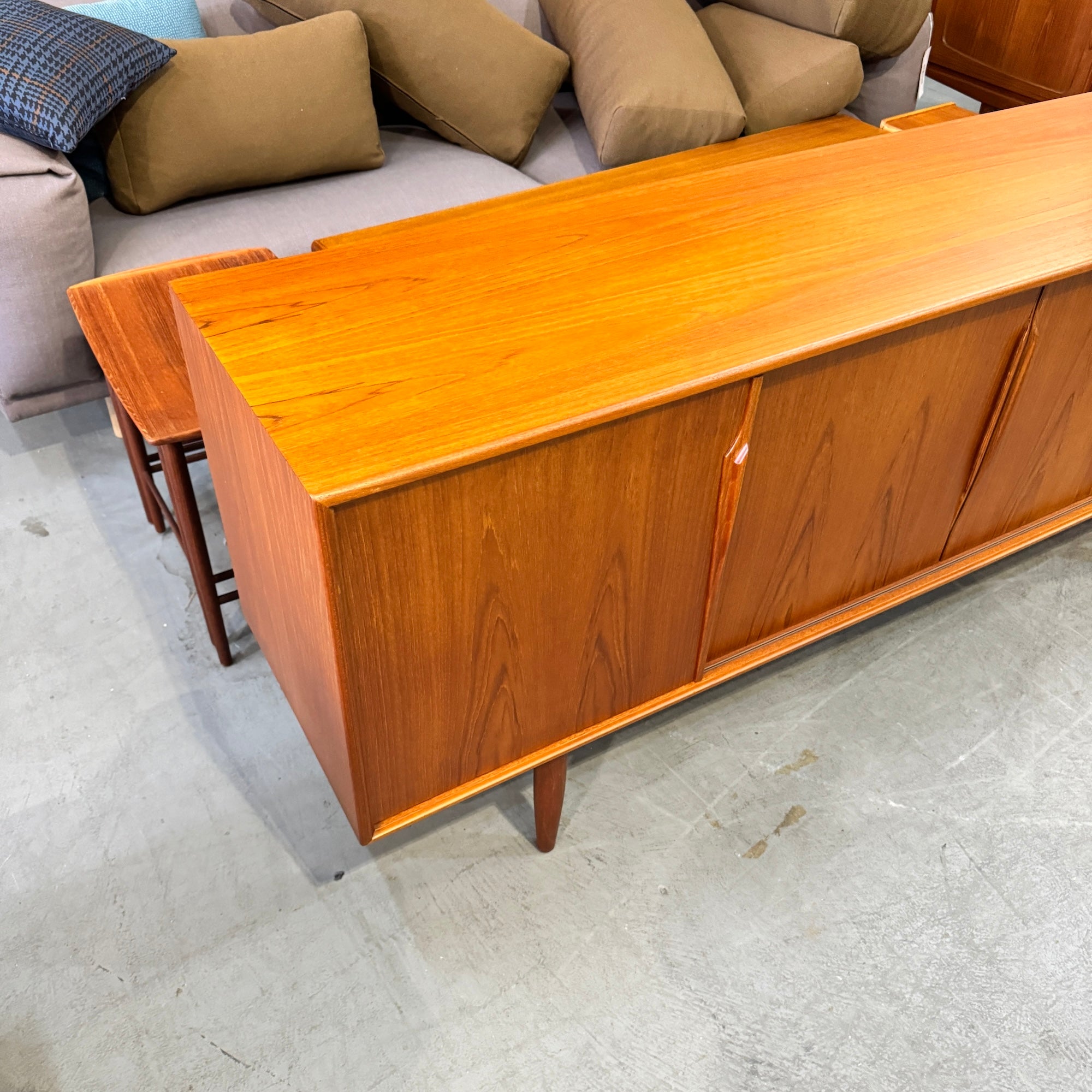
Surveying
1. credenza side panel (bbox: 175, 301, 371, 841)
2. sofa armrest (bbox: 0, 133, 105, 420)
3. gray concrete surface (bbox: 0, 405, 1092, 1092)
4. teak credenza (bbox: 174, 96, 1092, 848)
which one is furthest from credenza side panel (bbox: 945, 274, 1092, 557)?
sofa armrest (bbox: 0, 133, 105, 420)

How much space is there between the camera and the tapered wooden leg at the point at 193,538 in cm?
145

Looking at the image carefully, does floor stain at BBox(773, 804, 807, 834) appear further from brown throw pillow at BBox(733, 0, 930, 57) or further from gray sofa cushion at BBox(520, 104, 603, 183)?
brown throw pillow at BBox(733, 0, 930, 57)

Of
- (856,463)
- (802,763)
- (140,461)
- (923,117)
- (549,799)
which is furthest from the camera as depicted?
(923,117)

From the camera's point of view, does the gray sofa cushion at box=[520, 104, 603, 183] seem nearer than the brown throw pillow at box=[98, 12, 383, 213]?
No

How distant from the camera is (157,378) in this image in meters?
1.49

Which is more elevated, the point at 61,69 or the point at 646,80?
the point at 61,69

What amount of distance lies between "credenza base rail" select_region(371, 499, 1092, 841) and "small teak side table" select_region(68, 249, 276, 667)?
63 centimetres

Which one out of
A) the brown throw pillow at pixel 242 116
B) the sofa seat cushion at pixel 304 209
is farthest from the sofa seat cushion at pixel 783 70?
the brown throw pillow at pixel 242 116

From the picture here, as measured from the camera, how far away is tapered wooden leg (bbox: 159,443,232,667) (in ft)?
→ 4.76

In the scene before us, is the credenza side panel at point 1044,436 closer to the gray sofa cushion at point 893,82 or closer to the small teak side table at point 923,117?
the small teak side table at point 923,117

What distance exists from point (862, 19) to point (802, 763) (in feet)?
5.74

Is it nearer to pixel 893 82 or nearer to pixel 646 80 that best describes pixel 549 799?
pixel 646 80

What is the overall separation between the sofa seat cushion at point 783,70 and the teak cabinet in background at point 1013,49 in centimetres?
99

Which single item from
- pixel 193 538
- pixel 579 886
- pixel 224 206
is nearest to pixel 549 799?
pixel 579 886
